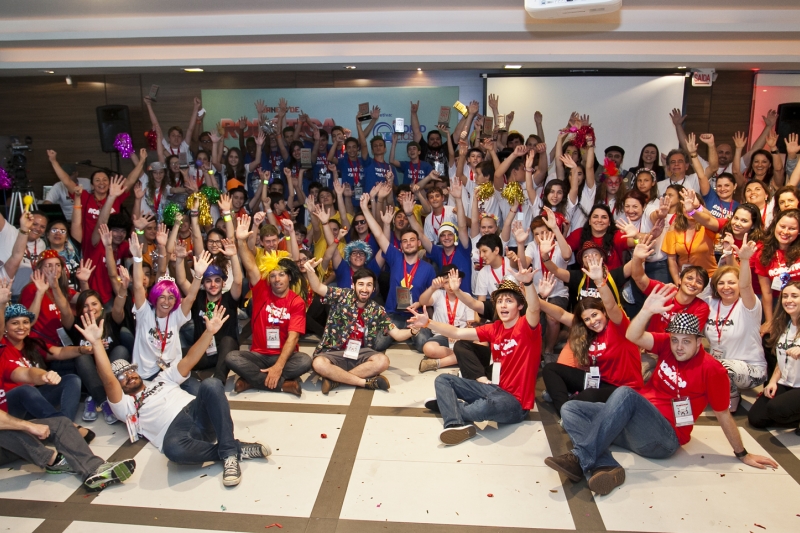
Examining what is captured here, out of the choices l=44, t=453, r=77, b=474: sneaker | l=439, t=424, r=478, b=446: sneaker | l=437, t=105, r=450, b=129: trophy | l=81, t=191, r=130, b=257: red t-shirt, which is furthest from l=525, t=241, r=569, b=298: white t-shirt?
l=81, t=191, r=130, b=257: red t-shirt

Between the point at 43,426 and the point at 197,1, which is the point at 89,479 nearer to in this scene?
the point at 43,426

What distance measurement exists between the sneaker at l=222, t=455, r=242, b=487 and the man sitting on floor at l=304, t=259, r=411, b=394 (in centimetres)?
118

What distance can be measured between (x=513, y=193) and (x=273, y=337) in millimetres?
2559

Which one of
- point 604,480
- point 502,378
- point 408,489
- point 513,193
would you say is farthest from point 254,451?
point 513,193

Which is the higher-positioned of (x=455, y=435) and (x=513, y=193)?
(x=513, y=193)

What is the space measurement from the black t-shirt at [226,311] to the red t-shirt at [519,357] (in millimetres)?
2182

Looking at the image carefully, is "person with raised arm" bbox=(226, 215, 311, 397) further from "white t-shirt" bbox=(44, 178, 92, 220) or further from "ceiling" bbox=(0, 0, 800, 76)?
"white t-shirt" bbox=(44, 178, 92, 220)

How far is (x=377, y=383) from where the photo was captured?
4.76 metres

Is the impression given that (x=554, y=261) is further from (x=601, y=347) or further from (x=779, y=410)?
(x=779, y=410)

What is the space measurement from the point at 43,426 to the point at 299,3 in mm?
4128

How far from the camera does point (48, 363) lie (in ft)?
14.8

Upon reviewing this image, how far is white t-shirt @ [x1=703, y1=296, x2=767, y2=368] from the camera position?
4285mm

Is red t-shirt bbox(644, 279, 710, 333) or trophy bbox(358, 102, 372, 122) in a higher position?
trophy bbox(358, 102, 372, 122)

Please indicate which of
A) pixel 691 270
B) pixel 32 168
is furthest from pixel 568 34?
pixel 32 168
